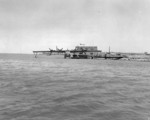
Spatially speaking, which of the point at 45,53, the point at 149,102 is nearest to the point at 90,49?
the point at 45,53

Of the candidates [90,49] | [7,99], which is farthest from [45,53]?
[7,99]

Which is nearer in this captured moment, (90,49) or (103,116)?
(103,116)

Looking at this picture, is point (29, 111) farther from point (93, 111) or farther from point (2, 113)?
point (93, 111)

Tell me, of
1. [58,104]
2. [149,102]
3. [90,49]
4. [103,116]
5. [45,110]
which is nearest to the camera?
[103,116]

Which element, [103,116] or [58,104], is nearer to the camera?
[103,116]

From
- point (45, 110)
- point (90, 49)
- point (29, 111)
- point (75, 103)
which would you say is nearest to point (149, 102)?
point (75, 103)

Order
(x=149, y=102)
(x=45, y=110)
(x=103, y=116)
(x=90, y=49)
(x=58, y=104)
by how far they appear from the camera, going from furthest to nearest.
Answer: (x=90, y=49), (x=149, y=102), (x=58, y=104), (x=45, y=110), (x=103, y=116)

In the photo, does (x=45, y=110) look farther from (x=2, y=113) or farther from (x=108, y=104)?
(x=108, y=104)

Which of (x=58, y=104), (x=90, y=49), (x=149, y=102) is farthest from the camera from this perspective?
(x=90, y=49)
